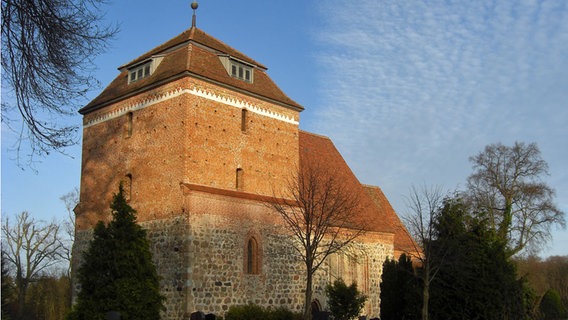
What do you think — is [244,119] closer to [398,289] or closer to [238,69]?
[238,69]

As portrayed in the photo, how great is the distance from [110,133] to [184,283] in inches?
324

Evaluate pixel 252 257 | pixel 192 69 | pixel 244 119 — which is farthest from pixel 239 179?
pixel 192 69

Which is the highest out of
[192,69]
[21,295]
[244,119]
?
[192,69]

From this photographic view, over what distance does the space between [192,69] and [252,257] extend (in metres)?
7.93

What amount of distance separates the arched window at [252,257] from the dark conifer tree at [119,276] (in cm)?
576

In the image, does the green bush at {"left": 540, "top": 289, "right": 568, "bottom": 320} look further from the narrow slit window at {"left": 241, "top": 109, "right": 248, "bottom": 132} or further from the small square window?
the small square window

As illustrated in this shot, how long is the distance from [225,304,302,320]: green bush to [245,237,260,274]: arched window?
64.9 inches

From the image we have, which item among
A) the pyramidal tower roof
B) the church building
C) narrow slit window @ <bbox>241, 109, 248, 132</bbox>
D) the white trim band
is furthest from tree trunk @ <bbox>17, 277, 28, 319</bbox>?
narrow slit window @ <bbox>241, 109, 248, 132</bbox>

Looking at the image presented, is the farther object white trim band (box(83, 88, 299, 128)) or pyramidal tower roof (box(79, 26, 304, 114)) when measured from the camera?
pyramidal tower roof (box(79, 26, 304, 114))

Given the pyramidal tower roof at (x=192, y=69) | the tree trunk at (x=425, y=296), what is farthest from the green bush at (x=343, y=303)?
the pyramidal tower roof at (x=192, y=69)

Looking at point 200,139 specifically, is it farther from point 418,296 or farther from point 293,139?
point 418,296

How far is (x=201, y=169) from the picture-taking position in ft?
74.0

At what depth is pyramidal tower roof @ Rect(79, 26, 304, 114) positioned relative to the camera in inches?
932

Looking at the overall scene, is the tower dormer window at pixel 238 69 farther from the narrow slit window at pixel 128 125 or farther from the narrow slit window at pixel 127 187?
the narrow slit window at pixel 127 187
